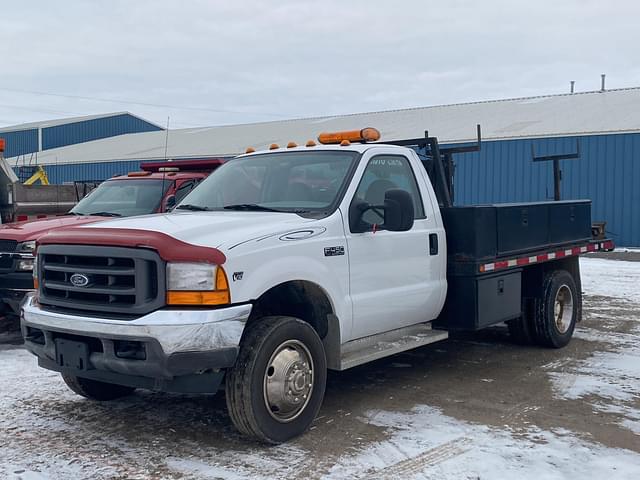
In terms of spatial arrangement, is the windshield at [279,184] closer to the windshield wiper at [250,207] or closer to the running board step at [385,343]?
the windshield wiper at [250,207]

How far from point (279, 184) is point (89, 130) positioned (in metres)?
50.1

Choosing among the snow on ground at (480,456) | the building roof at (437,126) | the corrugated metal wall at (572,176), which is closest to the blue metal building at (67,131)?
the building roof at (437,126)

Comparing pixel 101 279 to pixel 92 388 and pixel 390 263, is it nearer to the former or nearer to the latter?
pixel 92 388

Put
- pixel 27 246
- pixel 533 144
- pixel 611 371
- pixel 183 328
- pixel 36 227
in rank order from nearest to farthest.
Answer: pixel 183 328 < pixel 611 371 < pixel 27 246 < pixel 36 227 < pixel 533 144

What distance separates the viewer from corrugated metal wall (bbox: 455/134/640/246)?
20.3 m

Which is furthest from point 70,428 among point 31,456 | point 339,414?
point 339,414

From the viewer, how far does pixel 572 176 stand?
21188mm

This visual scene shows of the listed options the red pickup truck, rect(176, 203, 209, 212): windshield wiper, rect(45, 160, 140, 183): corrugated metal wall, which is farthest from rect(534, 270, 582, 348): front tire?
rect(45, 160, 140, 183): corrugated metal wall

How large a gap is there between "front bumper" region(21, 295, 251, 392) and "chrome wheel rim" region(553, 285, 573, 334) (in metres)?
4.61

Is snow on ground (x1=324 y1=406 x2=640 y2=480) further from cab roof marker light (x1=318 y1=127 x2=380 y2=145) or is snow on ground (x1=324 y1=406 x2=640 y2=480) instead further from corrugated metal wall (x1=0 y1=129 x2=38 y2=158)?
corrugated metal wall (x1=0 y1=129 x2=38 y2=158)

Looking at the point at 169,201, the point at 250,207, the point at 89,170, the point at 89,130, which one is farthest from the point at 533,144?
the point at 89,130

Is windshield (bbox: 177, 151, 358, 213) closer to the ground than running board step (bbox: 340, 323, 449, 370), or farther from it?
farther from it

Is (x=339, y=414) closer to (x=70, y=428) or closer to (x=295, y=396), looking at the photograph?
(x=295, y=396)

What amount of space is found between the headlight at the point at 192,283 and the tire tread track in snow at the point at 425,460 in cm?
143
